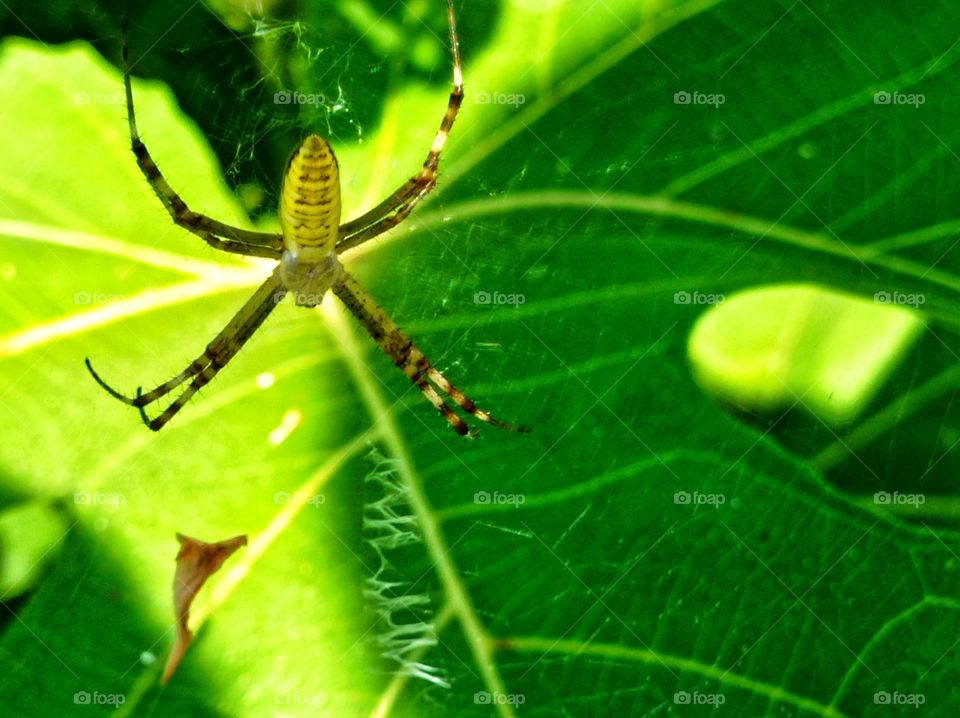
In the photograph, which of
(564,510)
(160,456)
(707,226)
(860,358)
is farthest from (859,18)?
(160,456)

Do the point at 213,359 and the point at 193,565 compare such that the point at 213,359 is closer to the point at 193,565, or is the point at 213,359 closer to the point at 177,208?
the point at 177,208

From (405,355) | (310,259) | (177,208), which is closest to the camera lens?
(177,208)

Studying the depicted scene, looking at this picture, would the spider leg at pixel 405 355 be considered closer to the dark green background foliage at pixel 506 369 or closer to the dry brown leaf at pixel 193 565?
the dark green background foliage at pixel 506 369

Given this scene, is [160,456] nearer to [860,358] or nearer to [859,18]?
[860,358]


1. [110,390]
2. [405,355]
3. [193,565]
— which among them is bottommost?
[193,565]

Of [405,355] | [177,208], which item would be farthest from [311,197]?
[405,355]

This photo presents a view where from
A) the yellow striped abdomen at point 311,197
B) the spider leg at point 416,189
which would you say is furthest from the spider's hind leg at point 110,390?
the spider leg at point 416,189
